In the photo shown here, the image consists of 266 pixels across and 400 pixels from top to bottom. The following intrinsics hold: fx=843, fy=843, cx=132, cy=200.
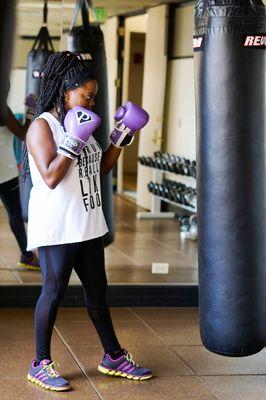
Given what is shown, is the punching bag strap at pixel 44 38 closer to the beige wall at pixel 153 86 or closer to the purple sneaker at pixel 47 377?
the purple sneaker at pixel 47 377

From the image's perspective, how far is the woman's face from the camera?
148 inches

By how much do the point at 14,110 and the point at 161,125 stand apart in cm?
337

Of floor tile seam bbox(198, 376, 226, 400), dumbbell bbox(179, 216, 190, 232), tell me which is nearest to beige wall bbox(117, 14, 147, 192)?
dumbbell bbox(179, 216, 190, 232)

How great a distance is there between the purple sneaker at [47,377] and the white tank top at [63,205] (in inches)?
22.1

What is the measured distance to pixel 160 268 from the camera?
5969mm

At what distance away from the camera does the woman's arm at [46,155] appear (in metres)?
3.65

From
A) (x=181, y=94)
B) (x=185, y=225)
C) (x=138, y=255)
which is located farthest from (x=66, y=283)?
(x=181, y=94)

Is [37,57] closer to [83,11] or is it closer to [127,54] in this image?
[83,11]

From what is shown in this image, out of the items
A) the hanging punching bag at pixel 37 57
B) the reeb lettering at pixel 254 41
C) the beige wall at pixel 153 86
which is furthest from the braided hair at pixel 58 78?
the beige wall at pixel 153 86

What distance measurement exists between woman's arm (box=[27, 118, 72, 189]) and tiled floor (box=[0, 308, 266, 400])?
950mm

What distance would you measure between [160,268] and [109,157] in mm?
2107

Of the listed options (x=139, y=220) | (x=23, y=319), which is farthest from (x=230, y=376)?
(x=139, y=220)

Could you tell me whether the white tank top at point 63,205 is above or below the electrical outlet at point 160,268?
above

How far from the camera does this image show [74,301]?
529 cm
